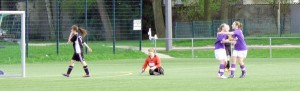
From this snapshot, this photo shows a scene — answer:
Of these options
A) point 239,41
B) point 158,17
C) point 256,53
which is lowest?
point 256,53

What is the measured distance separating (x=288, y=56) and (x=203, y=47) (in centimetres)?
723

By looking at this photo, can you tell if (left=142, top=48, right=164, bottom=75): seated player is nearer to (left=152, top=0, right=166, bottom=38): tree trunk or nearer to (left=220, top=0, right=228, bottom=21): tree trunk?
(left=220, top=0, right=228, bottom=21): tree trunk

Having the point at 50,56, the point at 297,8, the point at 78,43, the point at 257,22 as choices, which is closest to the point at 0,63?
the point at 50,56

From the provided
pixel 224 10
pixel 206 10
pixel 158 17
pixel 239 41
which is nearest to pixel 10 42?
pixel 239 41

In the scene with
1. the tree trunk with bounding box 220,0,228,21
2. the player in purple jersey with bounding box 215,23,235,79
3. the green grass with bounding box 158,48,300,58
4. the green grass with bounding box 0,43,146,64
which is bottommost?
the green grass with bounding box 158,48,300,58

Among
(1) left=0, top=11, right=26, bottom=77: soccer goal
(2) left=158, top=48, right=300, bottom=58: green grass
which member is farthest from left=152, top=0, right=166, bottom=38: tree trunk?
(1) left=0, top=11, right=26, bottom=77: soccer goal

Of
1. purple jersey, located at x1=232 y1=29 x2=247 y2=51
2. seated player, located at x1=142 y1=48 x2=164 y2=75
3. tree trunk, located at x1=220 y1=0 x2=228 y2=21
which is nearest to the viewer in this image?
purple jersey, located at x1=232 y1=29 x2=247 y2=51

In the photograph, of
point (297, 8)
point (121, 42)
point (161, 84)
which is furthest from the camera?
point (297, 8)

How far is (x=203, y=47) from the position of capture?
1924 inches

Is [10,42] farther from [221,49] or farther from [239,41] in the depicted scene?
[239,41]

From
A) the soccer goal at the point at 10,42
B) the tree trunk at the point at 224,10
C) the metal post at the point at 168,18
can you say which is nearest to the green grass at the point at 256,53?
the metal post at the point at 168,18

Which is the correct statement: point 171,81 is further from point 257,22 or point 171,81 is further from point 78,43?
point 257,22

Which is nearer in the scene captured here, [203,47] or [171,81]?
[171,81]

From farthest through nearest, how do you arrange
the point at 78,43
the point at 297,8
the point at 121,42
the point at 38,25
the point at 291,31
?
1. the point at 297,8
2. the point at 291,31
3. the point at 121,42
4. the point at 38,25
5. the point at 78,43
